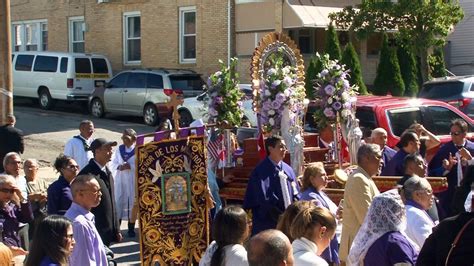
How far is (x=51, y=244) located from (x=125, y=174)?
7.38 meters

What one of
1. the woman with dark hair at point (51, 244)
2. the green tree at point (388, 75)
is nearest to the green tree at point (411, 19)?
the green tree at point (388, 75)

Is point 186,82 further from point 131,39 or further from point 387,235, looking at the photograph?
point 387,235

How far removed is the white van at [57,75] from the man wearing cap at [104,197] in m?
18.6

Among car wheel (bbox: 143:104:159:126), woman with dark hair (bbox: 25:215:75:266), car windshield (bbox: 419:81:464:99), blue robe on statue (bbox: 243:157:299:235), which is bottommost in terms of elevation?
car wheel (bbox: 143:104:159:126)

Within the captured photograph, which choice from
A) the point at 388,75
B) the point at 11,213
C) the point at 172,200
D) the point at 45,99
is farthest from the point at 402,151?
the point at 45,99

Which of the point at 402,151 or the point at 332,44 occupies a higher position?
the point at 332,44

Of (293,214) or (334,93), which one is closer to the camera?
(293,214)

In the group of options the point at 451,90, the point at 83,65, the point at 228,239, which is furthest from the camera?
the point at 83,65

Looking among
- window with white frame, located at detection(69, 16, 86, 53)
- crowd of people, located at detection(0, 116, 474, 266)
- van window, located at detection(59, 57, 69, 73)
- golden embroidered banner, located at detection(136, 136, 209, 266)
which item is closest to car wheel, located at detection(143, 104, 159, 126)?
van window, located at detection(59, 57, 69, 73)

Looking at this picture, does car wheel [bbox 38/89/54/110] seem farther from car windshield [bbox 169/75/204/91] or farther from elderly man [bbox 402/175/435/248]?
elderly man [bbox 402/175/435/248]

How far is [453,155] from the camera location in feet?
34.5

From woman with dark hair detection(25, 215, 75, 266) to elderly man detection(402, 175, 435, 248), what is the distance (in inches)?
108

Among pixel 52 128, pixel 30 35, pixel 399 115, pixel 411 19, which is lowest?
pixel 52 128

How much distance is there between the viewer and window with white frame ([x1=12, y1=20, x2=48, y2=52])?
34.3 meters
